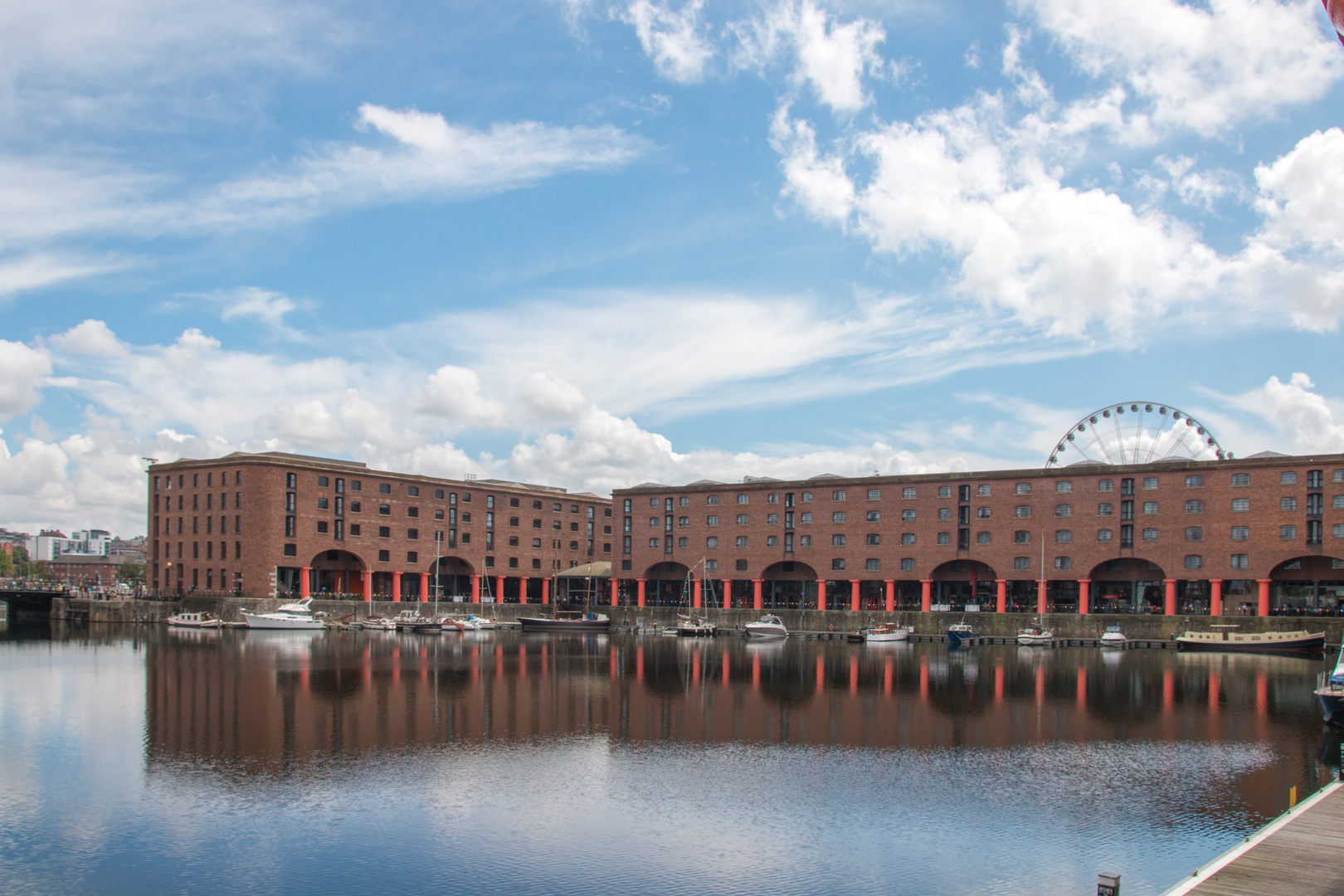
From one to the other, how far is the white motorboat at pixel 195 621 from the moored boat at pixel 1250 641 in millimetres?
→ 88187

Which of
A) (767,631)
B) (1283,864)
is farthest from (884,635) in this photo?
(1283,864)

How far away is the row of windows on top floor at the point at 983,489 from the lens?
86.6 meters

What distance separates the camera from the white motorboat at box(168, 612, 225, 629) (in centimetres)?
10106

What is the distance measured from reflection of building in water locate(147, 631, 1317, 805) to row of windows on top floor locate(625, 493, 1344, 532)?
53.8 feet

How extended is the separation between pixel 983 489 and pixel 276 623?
228 feet

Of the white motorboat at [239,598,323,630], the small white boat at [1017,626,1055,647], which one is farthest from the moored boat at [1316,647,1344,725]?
the white motorboat at [239,598,323,630]

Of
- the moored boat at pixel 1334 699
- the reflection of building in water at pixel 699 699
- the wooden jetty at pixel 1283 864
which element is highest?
the wooden jetty at pixel 1283 864

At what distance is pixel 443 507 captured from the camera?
407 ft

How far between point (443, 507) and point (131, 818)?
10266 cm

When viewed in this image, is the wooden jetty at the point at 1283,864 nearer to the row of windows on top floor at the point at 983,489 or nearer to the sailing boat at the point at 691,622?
the row of windows on top floor at the point at 983,489

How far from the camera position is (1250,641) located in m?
81.9

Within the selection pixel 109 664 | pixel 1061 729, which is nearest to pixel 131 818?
pixel 1061 729

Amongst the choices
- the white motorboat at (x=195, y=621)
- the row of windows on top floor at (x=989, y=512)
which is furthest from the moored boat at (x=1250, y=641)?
the white motorboat at (x=195, y=621)

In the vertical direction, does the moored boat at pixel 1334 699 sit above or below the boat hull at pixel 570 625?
above
